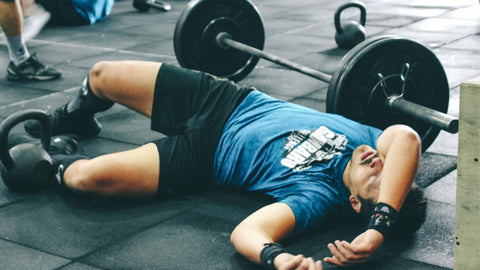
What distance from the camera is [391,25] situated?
645cm

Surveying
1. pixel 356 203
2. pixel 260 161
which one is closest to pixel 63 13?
pixel 260 161

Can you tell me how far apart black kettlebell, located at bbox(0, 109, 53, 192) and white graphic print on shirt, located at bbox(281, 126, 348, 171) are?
106 centimetres

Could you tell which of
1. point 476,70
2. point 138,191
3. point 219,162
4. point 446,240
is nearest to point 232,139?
point 219,162

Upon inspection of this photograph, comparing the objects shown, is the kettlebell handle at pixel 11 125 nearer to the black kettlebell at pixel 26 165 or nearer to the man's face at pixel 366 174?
the black kettlebell at pixel 26 165

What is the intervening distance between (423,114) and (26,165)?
1.74 metres

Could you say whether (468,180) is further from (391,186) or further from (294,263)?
(294,263)

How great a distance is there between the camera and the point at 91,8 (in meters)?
6.96

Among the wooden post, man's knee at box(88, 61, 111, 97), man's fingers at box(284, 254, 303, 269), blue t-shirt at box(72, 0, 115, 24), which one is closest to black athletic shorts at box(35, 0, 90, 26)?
blue t-shirt at box(72, 0, 115, 24)

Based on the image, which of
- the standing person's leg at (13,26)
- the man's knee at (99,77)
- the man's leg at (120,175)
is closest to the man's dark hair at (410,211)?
the man's leg at (120,175)

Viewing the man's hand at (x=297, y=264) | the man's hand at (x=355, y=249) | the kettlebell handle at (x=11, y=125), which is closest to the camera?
the man's hand at (x=297, y=264)

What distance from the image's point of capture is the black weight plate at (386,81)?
3.06 metres

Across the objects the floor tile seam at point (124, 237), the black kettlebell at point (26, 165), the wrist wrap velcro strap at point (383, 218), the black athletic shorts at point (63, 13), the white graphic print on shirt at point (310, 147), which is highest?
the white graphic print on shirt at point (310, 147)

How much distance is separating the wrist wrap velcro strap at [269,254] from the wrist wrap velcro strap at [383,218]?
34cm

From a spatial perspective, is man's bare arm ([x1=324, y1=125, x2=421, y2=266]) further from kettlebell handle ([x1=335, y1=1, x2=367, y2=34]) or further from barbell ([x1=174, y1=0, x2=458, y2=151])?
kettlebell handle ([x1=335, y1=1, x2=367, y2=34])
